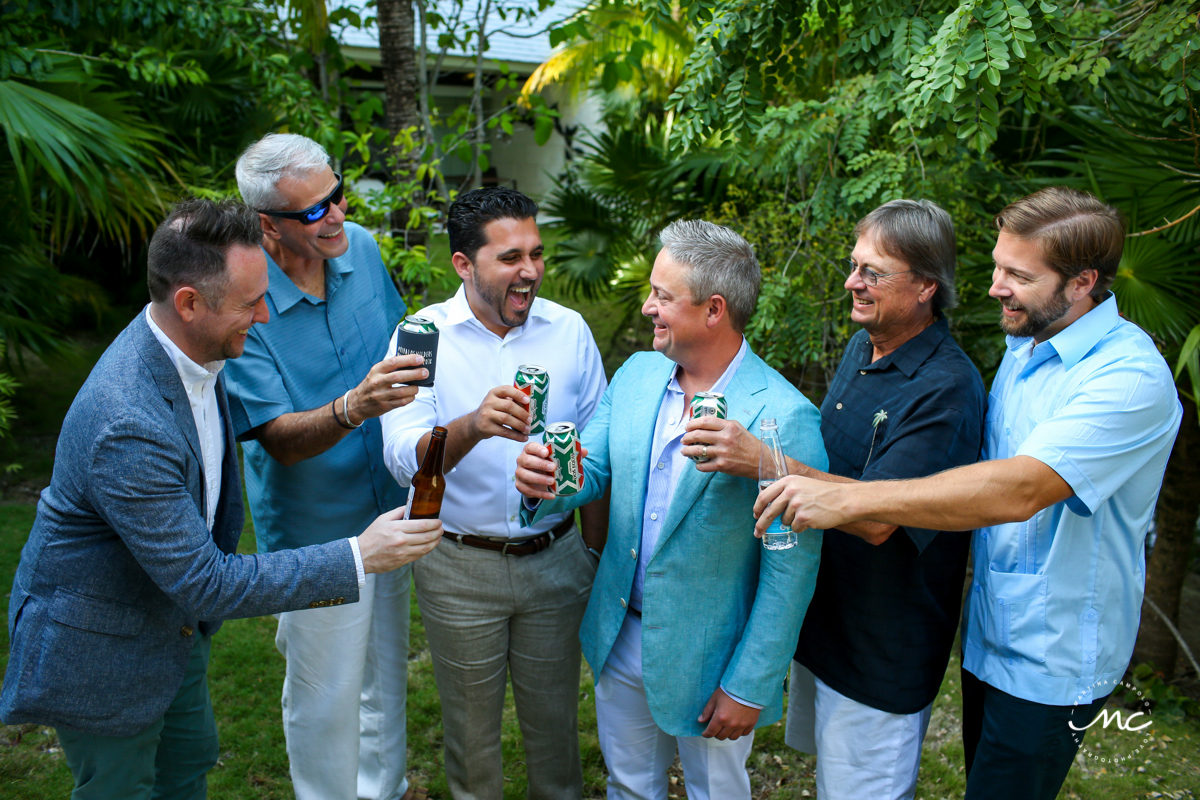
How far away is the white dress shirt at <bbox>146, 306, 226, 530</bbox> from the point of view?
242cm

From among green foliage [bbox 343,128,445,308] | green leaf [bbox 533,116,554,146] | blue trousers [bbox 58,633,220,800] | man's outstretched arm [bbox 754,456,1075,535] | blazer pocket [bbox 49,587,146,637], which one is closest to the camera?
man's outstretched arm [bbox 754,456,1075,535]

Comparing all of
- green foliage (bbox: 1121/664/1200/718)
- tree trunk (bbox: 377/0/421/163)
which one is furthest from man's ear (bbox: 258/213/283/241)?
green foliage (bbox: 1121/664/1200/718)

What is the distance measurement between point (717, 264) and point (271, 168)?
1617 mm

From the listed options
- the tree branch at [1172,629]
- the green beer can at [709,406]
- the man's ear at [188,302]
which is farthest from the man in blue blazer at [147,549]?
the tree branch at [1172,629]

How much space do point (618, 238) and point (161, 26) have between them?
393 cm

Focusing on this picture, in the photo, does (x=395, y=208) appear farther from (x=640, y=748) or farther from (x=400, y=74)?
(x=640, y=748)

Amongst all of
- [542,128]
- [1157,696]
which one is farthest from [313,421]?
[1157,696]

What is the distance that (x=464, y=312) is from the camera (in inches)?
123

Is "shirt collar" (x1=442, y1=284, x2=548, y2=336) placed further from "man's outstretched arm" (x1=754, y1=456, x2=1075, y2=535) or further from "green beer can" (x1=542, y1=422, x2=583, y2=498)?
"man's outstretched arm" (x1=754, y1=456, x2=1075, y2=535)

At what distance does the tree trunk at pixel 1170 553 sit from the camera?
4824mm

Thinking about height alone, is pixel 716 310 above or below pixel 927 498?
above

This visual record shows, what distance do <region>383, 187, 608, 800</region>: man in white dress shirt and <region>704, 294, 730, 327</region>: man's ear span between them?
0.70 metres

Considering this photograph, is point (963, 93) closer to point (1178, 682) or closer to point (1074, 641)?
point (1074, 641)

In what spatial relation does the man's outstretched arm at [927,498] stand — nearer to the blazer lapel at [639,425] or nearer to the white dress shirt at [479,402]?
the blazer lapel at [639,425]
